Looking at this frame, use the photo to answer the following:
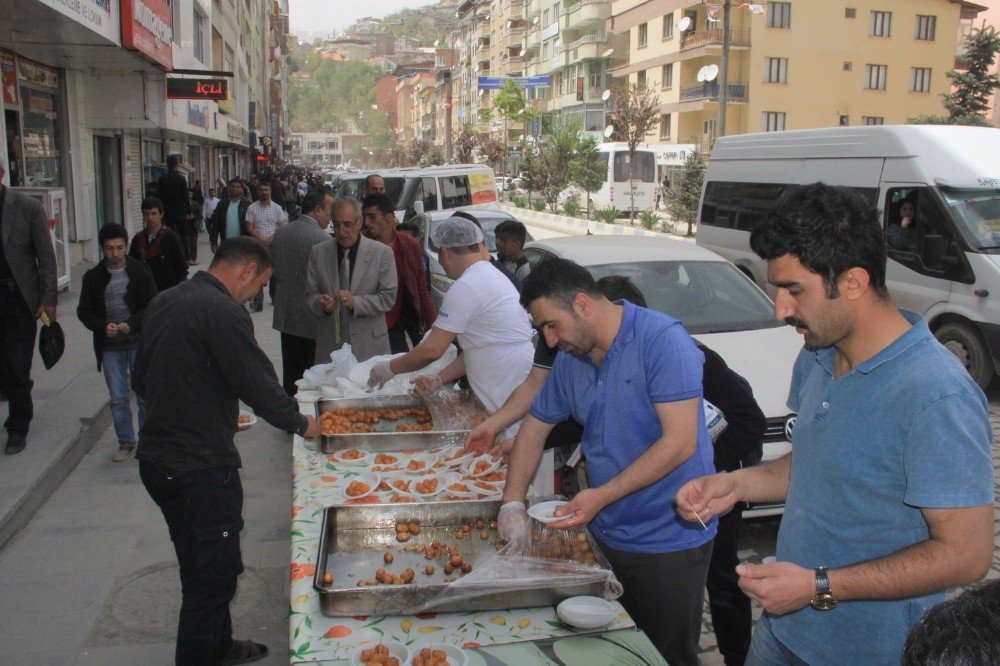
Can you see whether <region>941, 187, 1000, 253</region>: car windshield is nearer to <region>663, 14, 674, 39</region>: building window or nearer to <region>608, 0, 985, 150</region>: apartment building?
<region>608, 0, 985, 150</region>: apartment building

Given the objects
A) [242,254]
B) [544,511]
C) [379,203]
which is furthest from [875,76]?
[544,511]

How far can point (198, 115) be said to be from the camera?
2186 cm

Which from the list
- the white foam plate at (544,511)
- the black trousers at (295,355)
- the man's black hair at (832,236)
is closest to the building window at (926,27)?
the black trousers at (295,355)

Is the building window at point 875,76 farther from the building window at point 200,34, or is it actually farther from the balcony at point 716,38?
the building window at point 200,34

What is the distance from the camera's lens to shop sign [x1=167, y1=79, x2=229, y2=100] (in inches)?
663

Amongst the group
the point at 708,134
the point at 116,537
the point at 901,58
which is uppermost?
the point at 901,58

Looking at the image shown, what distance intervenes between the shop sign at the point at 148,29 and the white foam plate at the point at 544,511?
11.4 m

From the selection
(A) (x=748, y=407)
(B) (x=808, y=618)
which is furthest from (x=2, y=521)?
(B) (x=808, y=618)

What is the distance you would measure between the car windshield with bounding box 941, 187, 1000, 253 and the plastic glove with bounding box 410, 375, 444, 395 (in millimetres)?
6246

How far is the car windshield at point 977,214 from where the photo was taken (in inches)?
336

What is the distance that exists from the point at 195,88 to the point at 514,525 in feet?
52.9

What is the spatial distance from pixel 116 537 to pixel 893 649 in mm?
4795

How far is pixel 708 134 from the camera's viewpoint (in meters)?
47.5

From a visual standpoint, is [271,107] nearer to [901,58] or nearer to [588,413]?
[901,58]
